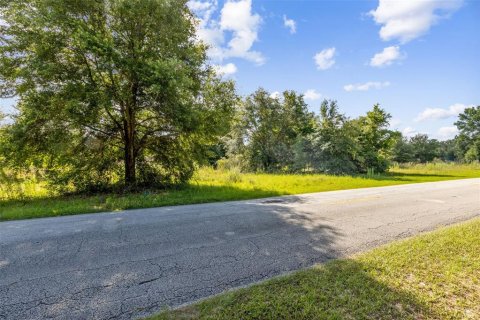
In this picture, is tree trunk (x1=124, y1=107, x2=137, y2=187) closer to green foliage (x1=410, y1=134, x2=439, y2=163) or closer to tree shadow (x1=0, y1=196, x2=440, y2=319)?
tree shadow (x1=0, y1=196, x2=440, y2=319)

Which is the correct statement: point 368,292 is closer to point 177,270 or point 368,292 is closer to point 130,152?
point 177,270

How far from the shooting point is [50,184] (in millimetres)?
10156

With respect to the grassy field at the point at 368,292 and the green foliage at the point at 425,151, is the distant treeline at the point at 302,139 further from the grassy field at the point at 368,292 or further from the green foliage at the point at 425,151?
the green foliage at the point at 425,151

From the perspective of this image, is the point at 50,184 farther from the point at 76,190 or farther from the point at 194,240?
the point at 194,240

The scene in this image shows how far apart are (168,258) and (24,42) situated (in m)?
9.58

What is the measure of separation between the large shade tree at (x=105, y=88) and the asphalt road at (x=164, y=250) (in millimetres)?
4224

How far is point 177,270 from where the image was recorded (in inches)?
145

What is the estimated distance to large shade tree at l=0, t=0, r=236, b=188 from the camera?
28.6 feet

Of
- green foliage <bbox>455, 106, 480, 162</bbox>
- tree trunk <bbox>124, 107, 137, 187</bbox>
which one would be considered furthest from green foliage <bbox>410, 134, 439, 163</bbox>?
tree trunk <bbox>124, 107, 137, 187</bbox>

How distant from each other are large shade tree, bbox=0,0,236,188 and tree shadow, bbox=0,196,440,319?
14.6 feet

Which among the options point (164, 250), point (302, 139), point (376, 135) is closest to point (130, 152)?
point (164, 250)

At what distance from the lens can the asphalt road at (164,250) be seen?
2988mm

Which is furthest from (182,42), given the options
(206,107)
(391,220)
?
(391,220)

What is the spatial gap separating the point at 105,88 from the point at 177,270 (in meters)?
8.20
